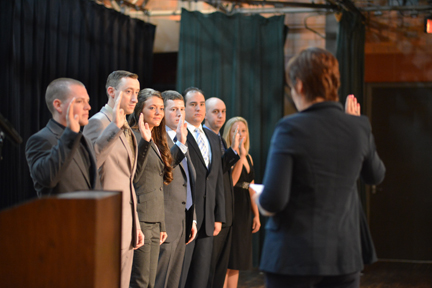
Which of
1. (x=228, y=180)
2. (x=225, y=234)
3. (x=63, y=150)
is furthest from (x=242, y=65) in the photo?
(x=63, y=150)

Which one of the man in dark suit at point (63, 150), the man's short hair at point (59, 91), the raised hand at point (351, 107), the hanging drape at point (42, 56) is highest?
the hanging drape at point (42, 56)

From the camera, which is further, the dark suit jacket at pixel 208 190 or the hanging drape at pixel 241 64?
the hanging drape at pixel 241 64

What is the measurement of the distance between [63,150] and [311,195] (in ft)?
3.40

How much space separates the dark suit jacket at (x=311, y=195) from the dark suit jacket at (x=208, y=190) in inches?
75.6

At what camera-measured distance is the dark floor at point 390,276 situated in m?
4.86

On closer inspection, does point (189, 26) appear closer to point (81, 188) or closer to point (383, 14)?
point (383, 14)

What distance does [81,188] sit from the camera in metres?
2.18

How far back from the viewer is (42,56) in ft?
14.2

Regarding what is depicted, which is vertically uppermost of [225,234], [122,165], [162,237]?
[122,165]

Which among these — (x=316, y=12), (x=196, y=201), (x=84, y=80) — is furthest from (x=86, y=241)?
(x=316, y=12)

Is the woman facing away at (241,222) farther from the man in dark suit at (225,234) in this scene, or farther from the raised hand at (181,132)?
the raised hand at (181,132)

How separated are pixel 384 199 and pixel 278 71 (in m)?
2.16

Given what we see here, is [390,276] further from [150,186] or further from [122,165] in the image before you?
[122,165]

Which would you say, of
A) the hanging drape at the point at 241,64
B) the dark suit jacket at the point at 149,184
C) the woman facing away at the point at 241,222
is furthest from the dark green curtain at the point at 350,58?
the dark suit jacket at the point at 149,184
